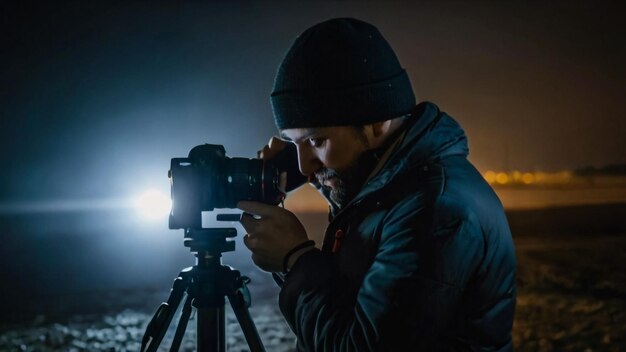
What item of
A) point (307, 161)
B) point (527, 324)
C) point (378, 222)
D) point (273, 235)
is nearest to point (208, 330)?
point (273, 235)

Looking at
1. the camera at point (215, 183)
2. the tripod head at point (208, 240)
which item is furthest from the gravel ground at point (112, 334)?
the camera at point (215, 183)

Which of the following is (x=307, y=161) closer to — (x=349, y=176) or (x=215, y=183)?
(x=349, y=176)

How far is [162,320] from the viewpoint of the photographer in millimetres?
1990

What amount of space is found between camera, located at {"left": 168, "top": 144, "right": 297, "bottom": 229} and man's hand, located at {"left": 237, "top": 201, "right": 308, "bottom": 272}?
0.23 m

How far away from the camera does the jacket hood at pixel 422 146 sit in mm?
1435

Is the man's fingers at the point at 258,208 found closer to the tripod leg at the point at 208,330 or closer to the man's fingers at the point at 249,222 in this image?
the man's fingers at the point at 249,222

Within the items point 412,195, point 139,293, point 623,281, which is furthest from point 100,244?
point 412,195

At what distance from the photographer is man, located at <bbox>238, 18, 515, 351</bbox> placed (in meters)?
1.27

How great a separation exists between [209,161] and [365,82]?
658mm

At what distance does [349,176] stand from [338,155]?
0.08 meters

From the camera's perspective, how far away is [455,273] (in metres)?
1.27

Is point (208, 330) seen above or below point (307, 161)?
below

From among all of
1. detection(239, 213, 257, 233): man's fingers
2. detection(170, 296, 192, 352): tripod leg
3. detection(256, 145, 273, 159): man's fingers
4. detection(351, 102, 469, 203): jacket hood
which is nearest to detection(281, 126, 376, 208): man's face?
detection(351, 102, 469, 203): jacket hood

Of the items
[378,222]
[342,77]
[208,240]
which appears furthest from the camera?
[208,240]
